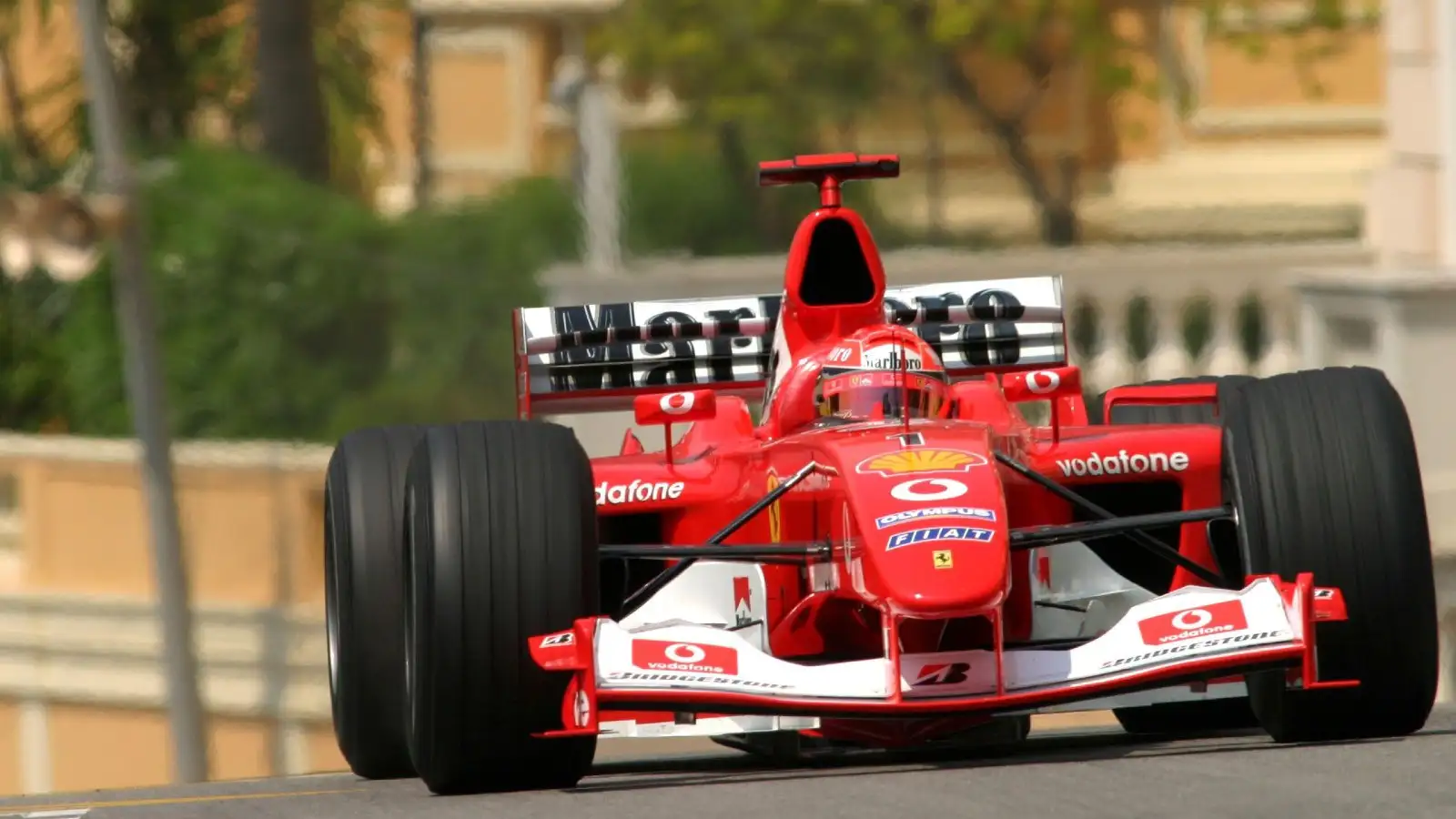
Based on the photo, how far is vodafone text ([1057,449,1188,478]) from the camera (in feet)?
29.4

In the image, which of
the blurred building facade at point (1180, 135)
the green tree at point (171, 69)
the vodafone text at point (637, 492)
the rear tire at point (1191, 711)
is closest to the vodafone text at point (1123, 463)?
the rear tire at point (1191, 711)

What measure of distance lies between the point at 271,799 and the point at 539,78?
92.1 ft

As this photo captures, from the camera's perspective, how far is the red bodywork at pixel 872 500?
24.8 ft

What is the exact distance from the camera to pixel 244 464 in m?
23.1

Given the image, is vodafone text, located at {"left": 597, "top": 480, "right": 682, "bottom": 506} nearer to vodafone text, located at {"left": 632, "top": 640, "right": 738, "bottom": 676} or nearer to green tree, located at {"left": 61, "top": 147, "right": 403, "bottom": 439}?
vodafone text, located at {"left": 632, "top": 640, "right": 738, "bottom": 676}

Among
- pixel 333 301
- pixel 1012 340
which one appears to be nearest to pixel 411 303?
pixel 333 301

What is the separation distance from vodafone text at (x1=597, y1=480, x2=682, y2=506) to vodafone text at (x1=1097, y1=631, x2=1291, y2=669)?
172 cm

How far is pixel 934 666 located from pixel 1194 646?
0.61 metres

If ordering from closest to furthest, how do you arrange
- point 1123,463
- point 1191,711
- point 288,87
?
1. point 1123,463
2. point 1191,711
3. point 288,87

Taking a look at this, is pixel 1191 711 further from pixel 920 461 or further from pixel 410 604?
pixel 410 604

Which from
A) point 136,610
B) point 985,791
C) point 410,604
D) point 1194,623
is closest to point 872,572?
point 985,791

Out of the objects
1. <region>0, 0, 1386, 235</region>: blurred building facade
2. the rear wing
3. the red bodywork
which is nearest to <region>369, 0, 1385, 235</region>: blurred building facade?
<region>0, 0, 1386, 235</region>: blurred building facade

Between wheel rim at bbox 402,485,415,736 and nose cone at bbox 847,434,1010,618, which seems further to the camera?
wheel rim at bbox 402,485,415,736

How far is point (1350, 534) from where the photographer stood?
7.98 metres
